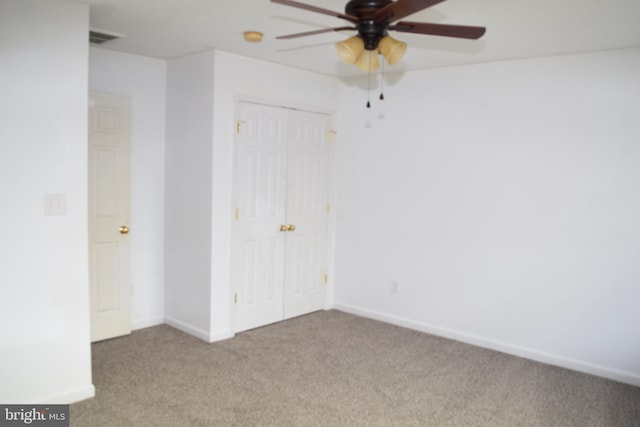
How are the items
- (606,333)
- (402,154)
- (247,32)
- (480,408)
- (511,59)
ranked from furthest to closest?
(402,154), (511,59), (606,333), (247,32), (480,408)

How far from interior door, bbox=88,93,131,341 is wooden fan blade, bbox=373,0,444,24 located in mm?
2677

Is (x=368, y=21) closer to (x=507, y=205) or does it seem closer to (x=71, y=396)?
(x=507, y=205)

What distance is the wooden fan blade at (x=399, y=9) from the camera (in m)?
1.92

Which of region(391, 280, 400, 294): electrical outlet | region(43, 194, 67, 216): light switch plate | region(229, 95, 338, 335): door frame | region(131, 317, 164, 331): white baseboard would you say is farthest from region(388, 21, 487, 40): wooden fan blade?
region(131, 317, 164, 331): white baseboard

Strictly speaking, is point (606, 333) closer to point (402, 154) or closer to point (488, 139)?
point (488, 139)

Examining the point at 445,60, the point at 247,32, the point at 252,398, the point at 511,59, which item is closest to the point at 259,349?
the point at 252,398

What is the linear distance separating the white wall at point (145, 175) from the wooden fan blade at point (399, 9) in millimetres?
2709

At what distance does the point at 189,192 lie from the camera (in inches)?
170

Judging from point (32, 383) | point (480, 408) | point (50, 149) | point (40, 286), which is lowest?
point (480, 408)

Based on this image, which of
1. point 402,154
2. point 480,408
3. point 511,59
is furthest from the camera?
point 402,154

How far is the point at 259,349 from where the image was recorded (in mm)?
4070

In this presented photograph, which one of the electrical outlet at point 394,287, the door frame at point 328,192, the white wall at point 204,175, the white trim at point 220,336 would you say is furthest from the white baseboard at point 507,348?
the white wall at point 204,175

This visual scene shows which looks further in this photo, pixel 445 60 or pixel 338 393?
pixel 445 60

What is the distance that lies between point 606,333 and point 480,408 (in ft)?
4.17
